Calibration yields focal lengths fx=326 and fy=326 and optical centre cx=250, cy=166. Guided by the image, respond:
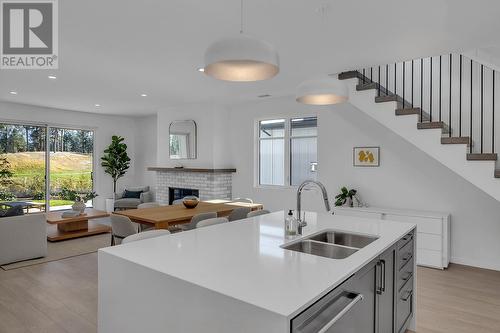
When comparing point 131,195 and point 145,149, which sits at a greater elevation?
point 145,149

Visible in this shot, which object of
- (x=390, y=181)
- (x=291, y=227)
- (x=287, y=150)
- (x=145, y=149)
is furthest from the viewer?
(x=145, y=149)

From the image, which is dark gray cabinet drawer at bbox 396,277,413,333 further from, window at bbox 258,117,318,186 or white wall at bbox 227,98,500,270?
window at bbox 258,117,318,186

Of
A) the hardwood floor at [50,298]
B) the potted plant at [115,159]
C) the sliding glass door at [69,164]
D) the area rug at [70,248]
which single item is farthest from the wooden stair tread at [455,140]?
the sliding glass door at [69,164]

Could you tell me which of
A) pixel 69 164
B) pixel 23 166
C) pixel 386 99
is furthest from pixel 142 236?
pixel 69 164

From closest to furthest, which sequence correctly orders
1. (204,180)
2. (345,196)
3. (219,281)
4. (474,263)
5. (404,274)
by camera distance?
(219,281) < (404,274) < (474,263) < (345,196) < (204,180)

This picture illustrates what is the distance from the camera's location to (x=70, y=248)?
204 inches

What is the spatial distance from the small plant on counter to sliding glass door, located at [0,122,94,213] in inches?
219

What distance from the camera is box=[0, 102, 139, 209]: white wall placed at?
7.51 metres

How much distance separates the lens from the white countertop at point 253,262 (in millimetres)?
1314

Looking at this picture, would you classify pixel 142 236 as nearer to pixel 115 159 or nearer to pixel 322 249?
pixel 322 249

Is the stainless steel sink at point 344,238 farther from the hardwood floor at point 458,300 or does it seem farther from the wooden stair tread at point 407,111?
the wooden stair tread at point 407,111

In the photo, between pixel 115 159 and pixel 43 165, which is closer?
pixel 43 165

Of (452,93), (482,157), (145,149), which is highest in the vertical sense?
(452,93)

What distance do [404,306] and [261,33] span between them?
2.80 metres
